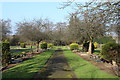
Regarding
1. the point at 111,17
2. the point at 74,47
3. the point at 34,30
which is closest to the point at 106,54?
the point at 111,17

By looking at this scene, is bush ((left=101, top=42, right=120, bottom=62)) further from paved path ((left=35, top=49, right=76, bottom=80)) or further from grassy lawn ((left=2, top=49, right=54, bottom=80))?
grassy lawn ((left=2, top=49, right=54, bottom=80))

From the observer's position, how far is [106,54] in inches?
466

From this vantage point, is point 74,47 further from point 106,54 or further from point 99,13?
point 99,13

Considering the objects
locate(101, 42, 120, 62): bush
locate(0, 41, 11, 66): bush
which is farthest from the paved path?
locate(0, 41, 11, 66): bush

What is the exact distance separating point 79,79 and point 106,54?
6.26 m

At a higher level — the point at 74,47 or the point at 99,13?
the point at 99,13

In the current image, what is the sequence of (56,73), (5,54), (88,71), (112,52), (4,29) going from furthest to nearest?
(4,29) < (5,54) < (112,52) < (88,71) < (56,73)

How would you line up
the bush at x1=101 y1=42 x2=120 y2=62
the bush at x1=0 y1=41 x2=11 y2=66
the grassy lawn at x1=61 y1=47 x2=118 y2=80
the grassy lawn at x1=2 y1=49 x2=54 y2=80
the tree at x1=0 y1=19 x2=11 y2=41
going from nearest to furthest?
the grassy lawn at x1=61 y1=47 x2=118 y2=80, the grassy lawn at x1=2 y1=49 x2=54 y2=80, the bush at x1=101 y1=42 x2=120 y2=62, the bush at x1=0 y1=41 x2=11 y2=66, the tree at x1=0 y1=19 x2=11 y2=41

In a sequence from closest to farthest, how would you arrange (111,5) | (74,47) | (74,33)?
(111,5) → (74,33) → (74,47)

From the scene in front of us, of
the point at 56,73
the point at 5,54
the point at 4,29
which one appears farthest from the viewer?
the point at 4,29

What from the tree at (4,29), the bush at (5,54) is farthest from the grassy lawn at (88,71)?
the tree at (4,29)

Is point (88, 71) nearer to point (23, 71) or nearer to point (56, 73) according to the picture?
point (56, 73)

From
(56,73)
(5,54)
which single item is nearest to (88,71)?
(56,73)

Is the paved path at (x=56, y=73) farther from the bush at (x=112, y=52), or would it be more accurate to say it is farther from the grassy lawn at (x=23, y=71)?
the bush at (x=112, y=52)
